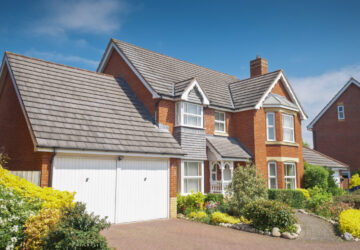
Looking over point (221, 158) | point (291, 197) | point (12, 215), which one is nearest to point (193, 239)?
point (12, 215)

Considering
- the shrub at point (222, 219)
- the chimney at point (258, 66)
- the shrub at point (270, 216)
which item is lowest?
the shrub at point (222, 219)

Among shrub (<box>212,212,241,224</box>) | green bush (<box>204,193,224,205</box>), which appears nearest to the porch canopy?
green bush (<box>204,193,224,205</box>)

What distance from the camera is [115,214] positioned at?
14.0 meters

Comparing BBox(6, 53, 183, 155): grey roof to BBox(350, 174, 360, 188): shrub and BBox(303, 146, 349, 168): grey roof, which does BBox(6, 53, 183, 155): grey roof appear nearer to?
BBox(303, 146, 349, 168): grey roof

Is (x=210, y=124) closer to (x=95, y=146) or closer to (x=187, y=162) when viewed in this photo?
(x=187, y=162)

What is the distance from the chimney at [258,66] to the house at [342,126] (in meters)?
13.1

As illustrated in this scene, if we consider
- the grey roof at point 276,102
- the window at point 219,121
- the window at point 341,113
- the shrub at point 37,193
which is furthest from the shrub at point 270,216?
the window at point 341,113

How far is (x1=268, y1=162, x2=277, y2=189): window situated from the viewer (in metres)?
22.7

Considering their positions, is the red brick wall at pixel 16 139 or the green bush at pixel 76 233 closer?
the green bush at pixel 76 233

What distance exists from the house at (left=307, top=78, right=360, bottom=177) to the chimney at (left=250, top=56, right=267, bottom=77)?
516 inches

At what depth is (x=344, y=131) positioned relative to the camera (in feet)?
117

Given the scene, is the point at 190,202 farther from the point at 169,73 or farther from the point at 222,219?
the point at 169,73

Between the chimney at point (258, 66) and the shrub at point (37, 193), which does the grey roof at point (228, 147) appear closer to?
the chimney at point (258, 66)

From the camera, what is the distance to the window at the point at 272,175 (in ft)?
74.5
